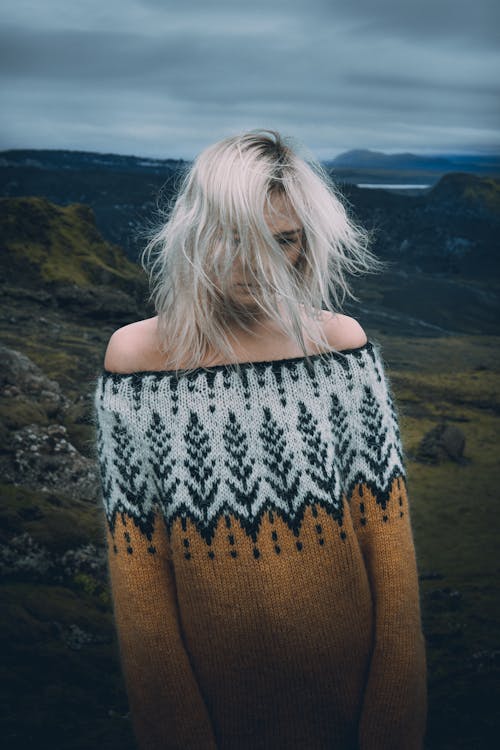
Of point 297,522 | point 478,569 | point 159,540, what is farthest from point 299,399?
point 478,569

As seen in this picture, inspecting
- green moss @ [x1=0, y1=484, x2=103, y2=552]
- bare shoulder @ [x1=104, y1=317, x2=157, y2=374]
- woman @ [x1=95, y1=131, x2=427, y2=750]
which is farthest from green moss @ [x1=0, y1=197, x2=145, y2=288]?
woman @ [x1=95, y1=131, x2=427, y2=750]

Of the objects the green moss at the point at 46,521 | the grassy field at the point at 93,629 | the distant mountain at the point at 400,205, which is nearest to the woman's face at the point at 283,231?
the grassy field at the point at 93,629

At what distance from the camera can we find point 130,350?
5.87ft

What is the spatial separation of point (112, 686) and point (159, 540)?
9.83 ft

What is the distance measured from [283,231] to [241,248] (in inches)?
5.7

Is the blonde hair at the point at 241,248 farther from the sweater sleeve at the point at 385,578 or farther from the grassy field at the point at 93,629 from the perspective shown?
the grassy field at the point at 93,629

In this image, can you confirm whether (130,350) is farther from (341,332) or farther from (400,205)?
(400,205)

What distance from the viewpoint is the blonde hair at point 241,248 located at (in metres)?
1.63

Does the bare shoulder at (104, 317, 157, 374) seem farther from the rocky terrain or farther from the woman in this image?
the rocky terrain

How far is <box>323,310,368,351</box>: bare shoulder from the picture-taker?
6.16 ft

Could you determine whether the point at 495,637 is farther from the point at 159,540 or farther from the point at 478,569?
the point at 159,540

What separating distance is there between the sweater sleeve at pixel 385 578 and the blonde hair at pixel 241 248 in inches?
12.4

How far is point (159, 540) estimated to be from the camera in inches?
70.2

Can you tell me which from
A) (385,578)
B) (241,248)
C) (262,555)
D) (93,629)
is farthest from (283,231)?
(93,629)
